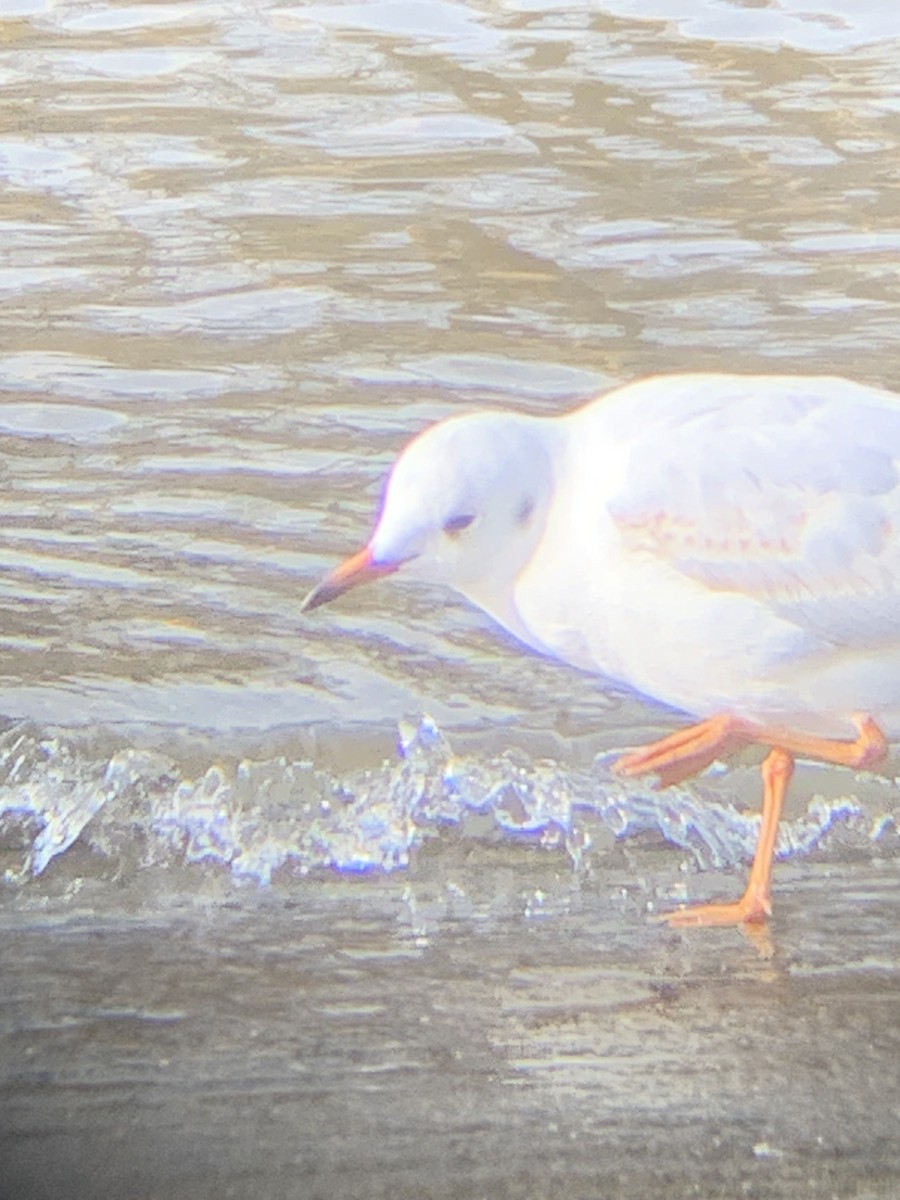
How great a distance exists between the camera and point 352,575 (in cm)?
405

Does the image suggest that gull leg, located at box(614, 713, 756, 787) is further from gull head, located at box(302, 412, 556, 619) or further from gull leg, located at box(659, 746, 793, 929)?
gull head, located at box(302, 412, 556, 619)

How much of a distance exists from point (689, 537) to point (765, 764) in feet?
2.38

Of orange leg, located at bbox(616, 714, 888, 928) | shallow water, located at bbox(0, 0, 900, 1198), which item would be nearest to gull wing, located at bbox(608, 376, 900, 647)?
orange leg, located at bbox(616, 714, 888, 928)

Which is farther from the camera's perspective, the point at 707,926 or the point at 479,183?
the point at 479,183

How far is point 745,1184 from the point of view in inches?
118

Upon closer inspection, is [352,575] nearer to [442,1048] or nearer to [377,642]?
[442,1048]

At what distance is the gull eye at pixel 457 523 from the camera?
399 centimetres

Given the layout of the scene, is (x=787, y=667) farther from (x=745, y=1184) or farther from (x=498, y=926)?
(x=745, y=1184)

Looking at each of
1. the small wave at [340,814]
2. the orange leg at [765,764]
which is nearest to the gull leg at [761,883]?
the orange leg at [765,764]

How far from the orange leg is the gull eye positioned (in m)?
0.66

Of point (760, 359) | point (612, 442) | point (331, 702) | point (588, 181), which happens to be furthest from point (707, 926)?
point (588, 181)

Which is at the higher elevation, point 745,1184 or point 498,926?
point 745,1184

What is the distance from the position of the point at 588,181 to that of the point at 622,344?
66.1 inches

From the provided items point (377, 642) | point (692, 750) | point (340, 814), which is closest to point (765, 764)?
point (692, 750)
